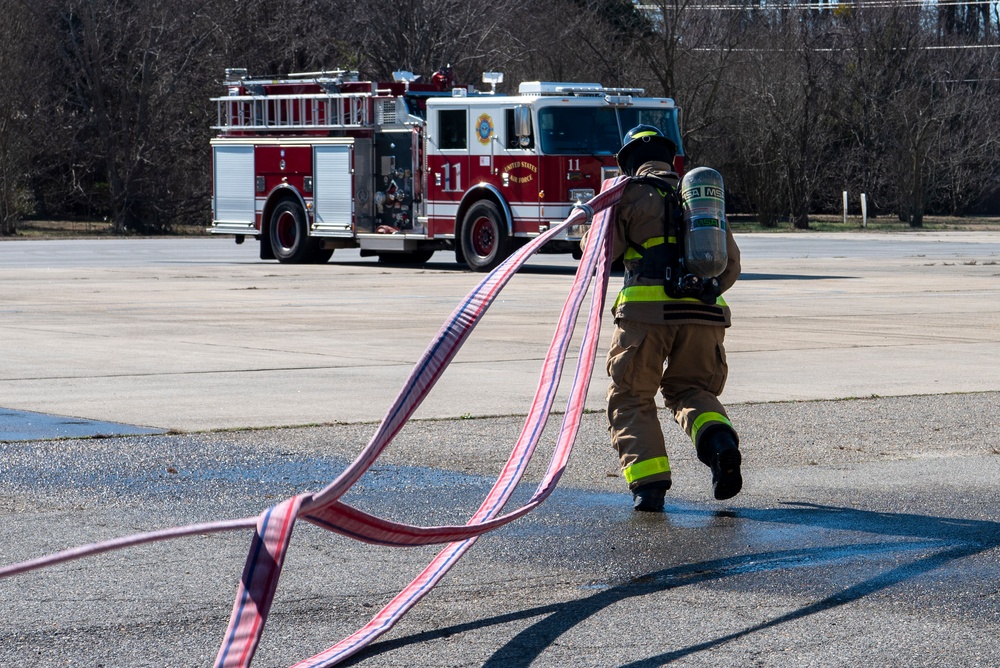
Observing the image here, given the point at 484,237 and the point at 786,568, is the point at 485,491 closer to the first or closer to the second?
the point at 786,568

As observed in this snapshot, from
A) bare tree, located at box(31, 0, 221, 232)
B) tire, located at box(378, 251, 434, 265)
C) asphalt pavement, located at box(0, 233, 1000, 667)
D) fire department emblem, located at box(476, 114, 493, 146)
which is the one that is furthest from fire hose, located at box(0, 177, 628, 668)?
bare tree, located at box(31, 0, 221, 232)

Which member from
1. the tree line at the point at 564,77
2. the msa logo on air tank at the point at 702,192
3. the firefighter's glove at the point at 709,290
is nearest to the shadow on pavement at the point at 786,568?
the firefighter's glove at the point at 709,290

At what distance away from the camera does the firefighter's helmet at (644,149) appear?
21.5 ft

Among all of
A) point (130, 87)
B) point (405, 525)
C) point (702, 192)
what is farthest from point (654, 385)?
point (130, 87)

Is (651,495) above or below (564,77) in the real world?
below

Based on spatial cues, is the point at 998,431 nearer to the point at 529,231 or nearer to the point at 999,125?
the point at 529,231

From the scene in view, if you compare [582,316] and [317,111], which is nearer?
[582,316]

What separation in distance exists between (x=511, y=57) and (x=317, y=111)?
1741cm

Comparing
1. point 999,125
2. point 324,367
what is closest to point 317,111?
point 324,367

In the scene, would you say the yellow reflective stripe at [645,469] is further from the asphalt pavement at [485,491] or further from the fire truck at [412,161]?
the fire truck at [412,161]

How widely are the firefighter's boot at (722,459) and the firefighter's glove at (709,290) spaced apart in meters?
0.52

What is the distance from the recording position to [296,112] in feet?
83.5

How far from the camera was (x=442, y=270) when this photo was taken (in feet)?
77.9

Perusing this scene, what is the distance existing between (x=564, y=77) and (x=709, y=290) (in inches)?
1533
